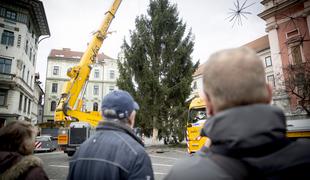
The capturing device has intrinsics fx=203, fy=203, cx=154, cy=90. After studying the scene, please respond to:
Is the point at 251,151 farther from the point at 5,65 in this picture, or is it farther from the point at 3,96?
the point at 5,65

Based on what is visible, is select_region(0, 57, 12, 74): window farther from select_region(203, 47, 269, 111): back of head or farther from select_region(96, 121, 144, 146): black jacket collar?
select_region(203, 47, 269, 111): back of head

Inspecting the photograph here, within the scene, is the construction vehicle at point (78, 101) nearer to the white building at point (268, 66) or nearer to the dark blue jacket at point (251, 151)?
the dark blue jacket at point (251, 151)

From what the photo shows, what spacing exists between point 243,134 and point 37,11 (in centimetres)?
3258

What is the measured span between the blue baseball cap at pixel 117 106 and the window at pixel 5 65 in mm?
26478

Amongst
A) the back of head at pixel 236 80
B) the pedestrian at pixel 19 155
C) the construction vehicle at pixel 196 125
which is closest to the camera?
the back of head at pixel 236 80

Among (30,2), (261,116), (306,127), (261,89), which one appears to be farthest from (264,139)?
(30,2)

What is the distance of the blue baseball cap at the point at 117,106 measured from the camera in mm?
2254

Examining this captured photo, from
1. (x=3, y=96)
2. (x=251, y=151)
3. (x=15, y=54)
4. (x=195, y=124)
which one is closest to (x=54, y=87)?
(x=15, y=54)

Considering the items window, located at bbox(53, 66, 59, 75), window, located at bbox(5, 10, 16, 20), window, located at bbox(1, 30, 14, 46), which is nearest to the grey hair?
window, located at bbox(1, 30, 14, 46)

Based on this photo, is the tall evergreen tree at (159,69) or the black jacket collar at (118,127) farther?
the tall evergreen tree at (159,69)

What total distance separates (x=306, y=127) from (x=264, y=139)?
23.0 feet

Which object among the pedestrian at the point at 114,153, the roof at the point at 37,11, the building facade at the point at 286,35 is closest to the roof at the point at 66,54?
the roof at the point at 37,11

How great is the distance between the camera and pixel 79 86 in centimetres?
1193

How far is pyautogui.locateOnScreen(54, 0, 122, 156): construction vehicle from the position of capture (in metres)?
11.1
